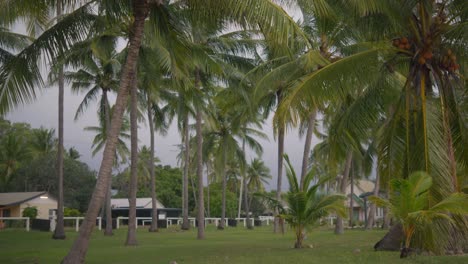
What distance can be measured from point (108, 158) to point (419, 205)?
259 inches

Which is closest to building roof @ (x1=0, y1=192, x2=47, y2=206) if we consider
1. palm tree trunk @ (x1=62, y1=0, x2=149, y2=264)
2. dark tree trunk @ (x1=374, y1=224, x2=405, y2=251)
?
palm tree trunk @ (x1=62, y1=0, x2=149, y2=264)

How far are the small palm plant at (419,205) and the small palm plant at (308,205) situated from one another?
480 centimetres

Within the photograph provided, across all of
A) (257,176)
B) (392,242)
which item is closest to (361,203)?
(257,176)

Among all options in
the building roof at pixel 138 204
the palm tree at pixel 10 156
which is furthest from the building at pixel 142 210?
the palm tree at pixel 10 156

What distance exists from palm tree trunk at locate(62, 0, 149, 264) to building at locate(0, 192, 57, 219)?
3169cm

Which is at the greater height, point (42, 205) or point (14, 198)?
point (14, 198)

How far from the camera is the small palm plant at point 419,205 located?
10.0 metres

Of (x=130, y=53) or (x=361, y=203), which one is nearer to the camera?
(x=130, y=53)

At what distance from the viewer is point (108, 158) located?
1091 cm

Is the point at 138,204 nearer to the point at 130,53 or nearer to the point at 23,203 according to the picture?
the point at 23,203

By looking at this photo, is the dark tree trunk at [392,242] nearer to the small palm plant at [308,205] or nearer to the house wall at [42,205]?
the small palm plant at [308,205]

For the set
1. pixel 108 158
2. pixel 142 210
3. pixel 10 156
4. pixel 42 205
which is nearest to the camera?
pixel 108 158

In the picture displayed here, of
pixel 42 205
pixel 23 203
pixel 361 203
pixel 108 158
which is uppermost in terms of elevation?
pixel 108 158

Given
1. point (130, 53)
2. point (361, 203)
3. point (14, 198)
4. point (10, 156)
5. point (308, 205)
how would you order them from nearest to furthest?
point (130, 53) < point (308, 205) < point (14, 198) < point (10, 156) < point (361, 203)
